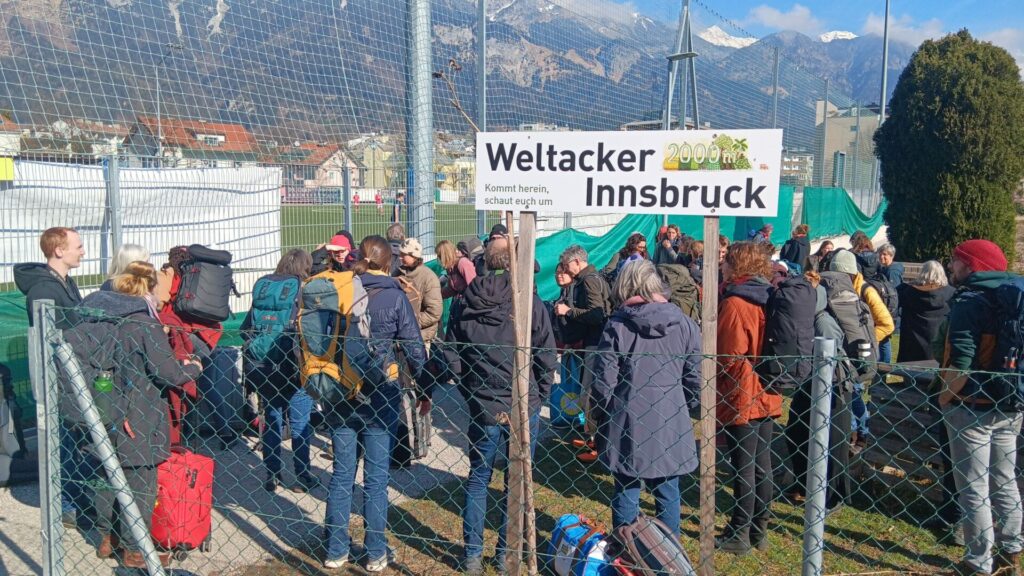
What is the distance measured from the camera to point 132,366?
3.84m

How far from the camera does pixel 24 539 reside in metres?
4.46

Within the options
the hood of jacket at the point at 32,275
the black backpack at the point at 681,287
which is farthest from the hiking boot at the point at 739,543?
the hood of jacket at the point at 32,275

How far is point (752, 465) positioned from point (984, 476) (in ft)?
3.66

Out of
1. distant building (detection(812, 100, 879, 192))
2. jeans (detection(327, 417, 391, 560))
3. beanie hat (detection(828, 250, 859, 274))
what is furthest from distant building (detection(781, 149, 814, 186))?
jeans (detection(327, 417, 391, 560))

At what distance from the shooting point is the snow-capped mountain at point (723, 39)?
47.6 ft

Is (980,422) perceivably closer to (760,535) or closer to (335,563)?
(760,535)

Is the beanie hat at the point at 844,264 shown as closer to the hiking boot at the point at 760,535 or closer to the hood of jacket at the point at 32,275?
the hiking boot at the point at 760,535

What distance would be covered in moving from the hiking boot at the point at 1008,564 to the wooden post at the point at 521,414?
97.4 inches

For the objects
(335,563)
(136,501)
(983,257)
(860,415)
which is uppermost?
(983,257)

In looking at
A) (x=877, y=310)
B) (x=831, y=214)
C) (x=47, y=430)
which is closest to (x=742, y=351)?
(x=877, y=310)

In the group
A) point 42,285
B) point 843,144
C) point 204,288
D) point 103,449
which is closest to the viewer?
point 103,449

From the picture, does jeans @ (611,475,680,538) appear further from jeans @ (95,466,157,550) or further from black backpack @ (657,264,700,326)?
black backpack @ (657,264,700,326)

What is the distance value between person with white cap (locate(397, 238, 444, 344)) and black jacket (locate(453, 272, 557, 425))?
1989mm

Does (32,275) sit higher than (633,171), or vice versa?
(633,171)
